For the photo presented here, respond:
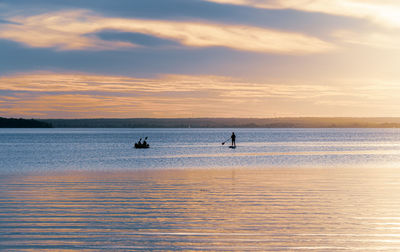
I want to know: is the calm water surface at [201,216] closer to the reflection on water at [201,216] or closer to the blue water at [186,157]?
the reflection on water at [201,216]

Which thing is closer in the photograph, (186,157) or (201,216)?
(201,216)

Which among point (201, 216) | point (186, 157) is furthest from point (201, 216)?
point (186, 157)

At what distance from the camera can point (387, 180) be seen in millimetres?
19953

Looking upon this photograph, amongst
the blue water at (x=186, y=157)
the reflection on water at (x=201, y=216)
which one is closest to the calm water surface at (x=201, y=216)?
the reflection on water at (x=201, y=216)

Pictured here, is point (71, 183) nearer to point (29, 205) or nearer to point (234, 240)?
point (29, 205)

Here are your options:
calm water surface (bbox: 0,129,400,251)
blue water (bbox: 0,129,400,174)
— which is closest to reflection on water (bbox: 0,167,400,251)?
calm water surface (bbox: 0,129,400,251)

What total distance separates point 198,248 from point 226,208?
14.3 feet

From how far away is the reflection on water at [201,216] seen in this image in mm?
8820

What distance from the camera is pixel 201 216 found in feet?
37.7

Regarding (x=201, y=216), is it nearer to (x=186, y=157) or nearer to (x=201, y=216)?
(x=201, y=216)

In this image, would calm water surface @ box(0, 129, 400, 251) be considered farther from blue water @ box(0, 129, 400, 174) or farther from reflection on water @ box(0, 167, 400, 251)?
blue water @ box(0, 129, 400, 174)

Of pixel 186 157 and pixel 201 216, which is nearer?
pixel 201 216

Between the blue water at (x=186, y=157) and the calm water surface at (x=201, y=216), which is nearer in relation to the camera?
the calm water surface at (x=201, y=216)

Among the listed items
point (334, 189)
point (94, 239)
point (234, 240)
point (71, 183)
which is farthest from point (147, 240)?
point (71, 183)
